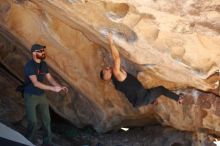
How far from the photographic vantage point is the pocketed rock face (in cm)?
435

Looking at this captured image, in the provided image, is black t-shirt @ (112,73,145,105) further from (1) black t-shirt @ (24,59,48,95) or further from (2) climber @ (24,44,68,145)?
(1) black t-shirt @ (24,59,48,95)

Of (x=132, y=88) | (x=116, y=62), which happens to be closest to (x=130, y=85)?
(x=132, y=88)

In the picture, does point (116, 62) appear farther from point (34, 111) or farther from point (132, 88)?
point (34, 111)

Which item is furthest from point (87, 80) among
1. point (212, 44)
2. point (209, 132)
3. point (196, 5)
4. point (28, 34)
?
point (196, 5)

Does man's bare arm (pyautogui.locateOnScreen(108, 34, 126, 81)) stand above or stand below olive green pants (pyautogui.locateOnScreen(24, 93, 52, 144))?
above

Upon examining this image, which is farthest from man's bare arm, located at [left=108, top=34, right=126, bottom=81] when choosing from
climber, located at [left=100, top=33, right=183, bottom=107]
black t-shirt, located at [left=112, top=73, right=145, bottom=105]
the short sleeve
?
the short sleeve

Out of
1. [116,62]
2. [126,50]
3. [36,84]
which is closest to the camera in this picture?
[36,84]

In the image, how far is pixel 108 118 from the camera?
683 centimetres

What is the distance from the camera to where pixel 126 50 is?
5312 mm

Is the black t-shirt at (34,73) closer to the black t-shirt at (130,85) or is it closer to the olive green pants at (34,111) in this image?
the olive green pants at (34,111)

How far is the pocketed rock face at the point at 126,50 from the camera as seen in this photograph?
171 inches

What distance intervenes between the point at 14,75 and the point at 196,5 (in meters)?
4.02

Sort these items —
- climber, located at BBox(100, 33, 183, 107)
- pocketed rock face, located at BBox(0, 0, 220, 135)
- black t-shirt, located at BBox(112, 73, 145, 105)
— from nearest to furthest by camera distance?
pocketed rock face, located at BBox(0, 0, 220, 135)
climber, located at BBox(100, 33, 183, 107)
black t-shirt, located at BBox(112, 73, 145, 105)

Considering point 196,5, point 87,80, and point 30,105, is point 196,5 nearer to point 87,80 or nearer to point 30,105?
point 30,105
